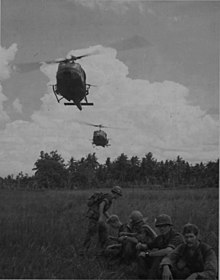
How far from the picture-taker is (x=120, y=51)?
5605 mm

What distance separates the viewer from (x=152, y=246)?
424cm

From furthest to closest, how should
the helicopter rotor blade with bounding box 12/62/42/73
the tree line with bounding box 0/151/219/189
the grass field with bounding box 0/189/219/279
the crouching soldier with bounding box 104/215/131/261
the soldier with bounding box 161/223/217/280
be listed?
the helicopter rotor blade with bounding box 12/62/42/73
the tree line with bounding box 0/151/219/189
the crouching soldier with bounding box 104/215/131/261
the grass field with bounding box 0/189/219/279
the soldier with bounding box 161/223/217/280

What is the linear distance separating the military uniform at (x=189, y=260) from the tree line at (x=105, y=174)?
1695 millimetres

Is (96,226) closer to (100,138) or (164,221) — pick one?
(100,138)

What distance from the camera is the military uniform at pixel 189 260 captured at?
11.8 feet

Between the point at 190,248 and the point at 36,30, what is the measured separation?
3970 mm

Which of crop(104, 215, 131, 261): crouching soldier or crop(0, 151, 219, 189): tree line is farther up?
crop(0, 151, 219, 189): tree line

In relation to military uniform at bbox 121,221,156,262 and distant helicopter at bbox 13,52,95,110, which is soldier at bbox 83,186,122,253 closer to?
military uniform at bbox 121,221,156,262

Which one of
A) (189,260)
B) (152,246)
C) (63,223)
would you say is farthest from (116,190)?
(189,260)

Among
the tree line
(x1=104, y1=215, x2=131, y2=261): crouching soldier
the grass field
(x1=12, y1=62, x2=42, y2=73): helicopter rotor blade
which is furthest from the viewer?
(x1=12, y1=62, x2=42, y2=73): helicopter rotor blade

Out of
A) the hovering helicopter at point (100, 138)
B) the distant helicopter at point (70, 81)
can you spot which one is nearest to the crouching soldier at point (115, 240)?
the hovering helicopter at point (100, 138)

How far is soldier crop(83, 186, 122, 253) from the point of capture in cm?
545

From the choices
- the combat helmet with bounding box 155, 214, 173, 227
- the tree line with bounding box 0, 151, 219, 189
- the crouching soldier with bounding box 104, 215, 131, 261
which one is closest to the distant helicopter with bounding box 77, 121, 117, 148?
the tree line with bounding box 0, 151, 219, 189

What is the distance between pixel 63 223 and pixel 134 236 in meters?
1.37
